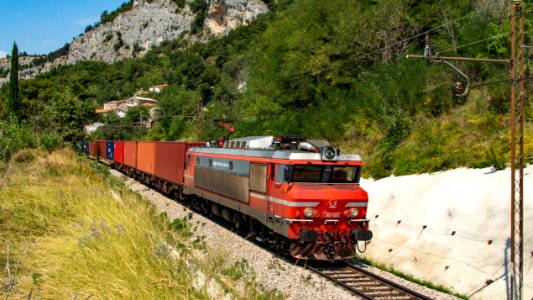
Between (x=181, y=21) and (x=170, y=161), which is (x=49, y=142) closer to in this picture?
(x=170, y=161)

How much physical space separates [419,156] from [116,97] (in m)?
137

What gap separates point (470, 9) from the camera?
110ft

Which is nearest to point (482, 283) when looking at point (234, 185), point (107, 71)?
point (234, 185)

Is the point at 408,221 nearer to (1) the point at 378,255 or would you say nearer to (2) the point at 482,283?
(1) the point at 378,255

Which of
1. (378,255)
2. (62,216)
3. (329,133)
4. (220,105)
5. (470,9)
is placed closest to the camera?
(62,216)

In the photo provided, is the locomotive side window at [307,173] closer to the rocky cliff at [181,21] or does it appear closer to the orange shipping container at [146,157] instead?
the orange shipping container at [146,157]

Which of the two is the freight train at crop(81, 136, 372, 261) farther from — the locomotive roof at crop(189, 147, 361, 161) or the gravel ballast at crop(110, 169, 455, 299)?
the gravel ballast at crop(110, 169, 455, 299)

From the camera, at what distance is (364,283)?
11.8 m


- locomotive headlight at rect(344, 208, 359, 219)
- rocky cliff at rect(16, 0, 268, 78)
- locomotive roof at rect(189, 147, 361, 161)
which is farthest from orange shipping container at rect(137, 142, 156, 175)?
rocky cliff at rect(16, 0, 268, 78)

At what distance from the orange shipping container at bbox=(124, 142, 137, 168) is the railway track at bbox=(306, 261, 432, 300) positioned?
87.5 ft

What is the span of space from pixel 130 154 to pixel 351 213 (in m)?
29.1

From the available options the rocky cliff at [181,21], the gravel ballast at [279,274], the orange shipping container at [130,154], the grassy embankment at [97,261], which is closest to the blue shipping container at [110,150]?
the orange shipping container at [130,154]

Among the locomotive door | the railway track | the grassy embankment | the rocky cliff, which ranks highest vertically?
the rocky cliff

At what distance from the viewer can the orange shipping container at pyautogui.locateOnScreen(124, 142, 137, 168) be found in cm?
3713
